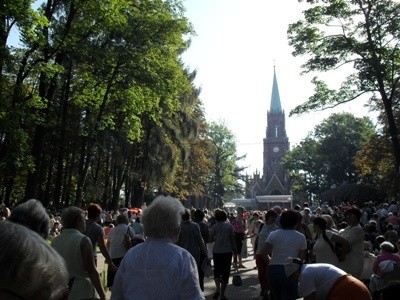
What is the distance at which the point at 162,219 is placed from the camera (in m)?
4.24

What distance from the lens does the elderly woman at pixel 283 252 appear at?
23.3 feet

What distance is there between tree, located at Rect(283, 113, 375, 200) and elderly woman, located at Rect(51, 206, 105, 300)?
68.3 meters

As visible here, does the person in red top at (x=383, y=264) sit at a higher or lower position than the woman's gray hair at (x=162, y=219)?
lower

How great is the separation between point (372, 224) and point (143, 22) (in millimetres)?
16021

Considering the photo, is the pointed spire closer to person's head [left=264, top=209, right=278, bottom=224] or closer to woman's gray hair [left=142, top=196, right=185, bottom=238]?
person's head [left=264, top=209, right=278, bottom=224]

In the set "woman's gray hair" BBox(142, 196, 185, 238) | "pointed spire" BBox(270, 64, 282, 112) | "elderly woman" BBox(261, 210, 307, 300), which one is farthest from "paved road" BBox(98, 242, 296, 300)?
"pointed spire" BBox(270, 64, 282, 112)

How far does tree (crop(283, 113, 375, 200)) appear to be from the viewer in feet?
246

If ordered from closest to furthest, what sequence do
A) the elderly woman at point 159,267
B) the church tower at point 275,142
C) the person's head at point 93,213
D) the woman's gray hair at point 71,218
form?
the elderly woman at point 159,267
the woman's gray hair at point 71,218
the person's head at point 93,213
the church tower at point 275,142

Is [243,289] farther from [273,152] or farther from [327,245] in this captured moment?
[273,152]

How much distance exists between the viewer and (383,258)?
27.2 feet

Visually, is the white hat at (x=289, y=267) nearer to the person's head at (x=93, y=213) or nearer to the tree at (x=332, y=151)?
the person's head at (x=93, y=213)

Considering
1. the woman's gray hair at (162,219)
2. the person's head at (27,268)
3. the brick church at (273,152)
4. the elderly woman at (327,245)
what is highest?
the brick church at (273,152)

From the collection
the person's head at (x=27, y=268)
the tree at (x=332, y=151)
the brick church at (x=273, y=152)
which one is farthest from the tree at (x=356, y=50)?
the brick church at (x=273, y=152)

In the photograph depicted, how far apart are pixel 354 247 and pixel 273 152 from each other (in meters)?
119
